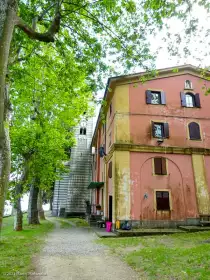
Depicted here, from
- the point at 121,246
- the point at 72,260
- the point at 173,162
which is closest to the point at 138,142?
the point at 173,162

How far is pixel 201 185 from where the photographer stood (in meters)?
14.2

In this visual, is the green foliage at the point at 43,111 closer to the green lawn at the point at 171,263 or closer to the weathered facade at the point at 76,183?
the green lawn at the point at 171,263

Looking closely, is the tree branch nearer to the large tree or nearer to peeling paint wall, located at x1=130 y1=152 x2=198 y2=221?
the large tree

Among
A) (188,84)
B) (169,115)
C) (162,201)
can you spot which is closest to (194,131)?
(169,115)

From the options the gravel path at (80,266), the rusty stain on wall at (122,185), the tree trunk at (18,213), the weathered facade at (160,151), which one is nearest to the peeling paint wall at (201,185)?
the weathered facade at (160,151)

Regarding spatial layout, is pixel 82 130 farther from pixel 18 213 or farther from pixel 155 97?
pixel 18 213

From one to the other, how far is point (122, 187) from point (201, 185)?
5.82 metres

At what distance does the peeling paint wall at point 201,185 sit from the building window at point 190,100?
442 cm

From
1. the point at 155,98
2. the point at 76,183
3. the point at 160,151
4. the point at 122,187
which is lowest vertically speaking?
the point at 122,187

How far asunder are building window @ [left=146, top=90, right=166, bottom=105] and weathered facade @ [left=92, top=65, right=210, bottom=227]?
0.06 m

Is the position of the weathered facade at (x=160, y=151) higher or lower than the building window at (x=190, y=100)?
lower

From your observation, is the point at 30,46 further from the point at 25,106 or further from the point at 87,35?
the point at 25,106

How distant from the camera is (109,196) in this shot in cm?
1619

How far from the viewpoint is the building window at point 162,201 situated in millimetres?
13629
